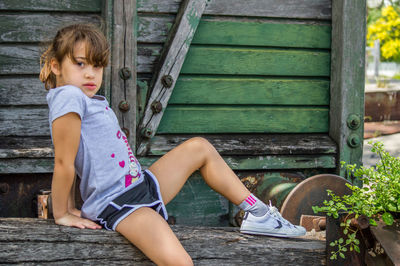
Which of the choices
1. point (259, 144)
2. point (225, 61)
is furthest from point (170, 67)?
point (259, 144)

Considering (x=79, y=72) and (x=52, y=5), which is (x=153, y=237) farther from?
(x=52, y=5)

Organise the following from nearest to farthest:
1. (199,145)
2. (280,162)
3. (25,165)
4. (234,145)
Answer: (199,145), (25,165), (234,145), (280,162)

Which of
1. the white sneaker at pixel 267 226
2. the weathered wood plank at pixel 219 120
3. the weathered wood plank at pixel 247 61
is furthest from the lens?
the weathered wood plank at pixel 247 61

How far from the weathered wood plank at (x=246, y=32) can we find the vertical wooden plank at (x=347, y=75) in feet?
0.56

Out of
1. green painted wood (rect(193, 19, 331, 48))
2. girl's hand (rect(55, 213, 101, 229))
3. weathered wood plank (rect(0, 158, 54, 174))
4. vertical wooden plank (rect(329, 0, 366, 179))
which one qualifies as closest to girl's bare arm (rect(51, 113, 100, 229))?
girl's hand (rect(55, 213, 101, 229))

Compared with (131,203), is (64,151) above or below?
above

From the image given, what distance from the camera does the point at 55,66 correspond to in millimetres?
2592

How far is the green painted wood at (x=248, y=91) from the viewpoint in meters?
3.94

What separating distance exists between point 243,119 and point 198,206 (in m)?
0.77

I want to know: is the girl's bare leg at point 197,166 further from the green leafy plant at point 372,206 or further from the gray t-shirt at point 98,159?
the green leafy plant at point 372,206

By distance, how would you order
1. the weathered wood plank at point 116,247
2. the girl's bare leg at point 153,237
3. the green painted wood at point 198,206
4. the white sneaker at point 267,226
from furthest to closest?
the green painted wood at point 198,206, the white sneaker at point 267,226, the weathered wood plank at point 116,247, the girl's bare leg at point 153,237

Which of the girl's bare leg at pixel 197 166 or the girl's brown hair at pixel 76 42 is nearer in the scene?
the girl's brown hair at pixel 76 42

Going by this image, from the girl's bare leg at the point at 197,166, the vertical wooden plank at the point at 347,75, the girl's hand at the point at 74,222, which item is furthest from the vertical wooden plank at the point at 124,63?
the vertical wooden plank at the point at 347,75

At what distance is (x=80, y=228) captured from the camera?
2.53 m
